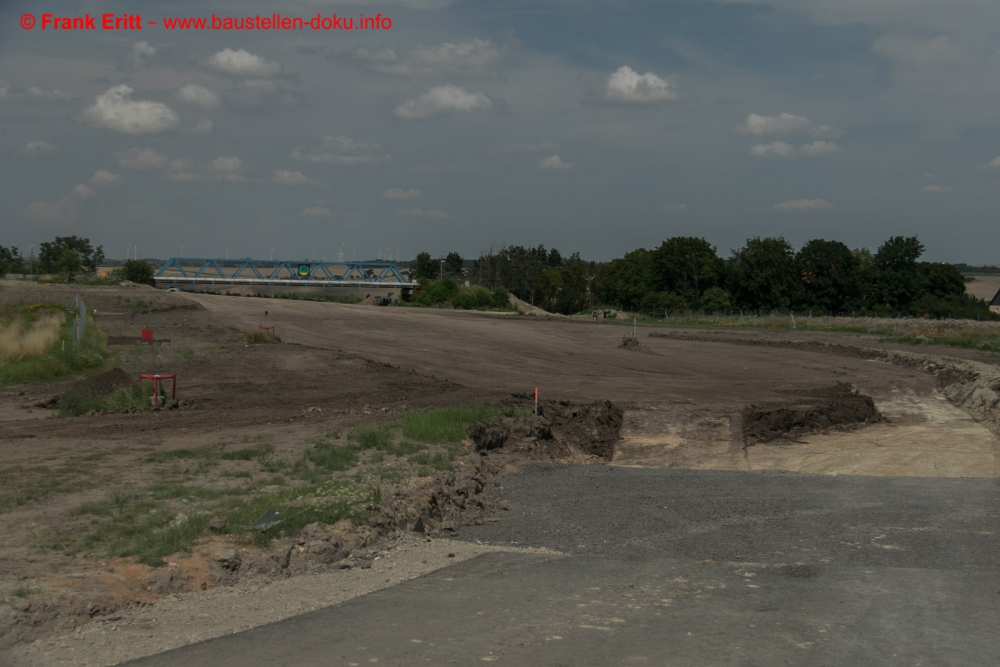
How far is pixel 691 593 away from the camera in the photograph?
26.1 ft

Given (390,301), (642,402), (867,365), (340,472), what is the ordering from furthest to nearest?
1. (390,301)
2. (867,365)
3. (642,402)
4. (340,472)

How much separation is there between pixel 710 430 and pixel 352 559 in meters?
13.3

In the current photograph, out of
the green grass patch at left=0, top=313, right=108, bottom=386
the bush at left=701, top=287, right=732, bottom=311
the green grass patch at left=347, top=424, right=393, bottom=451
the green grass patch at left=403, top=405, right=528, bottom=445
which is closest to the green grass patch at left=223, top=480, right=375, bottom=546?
the green grass patch at left=347, top=424, right=393, bottom=451

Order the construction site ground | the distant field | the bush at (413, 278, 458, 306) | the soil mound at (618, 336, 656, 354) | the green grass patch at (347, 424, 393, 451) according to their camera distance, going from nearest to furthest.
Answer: the construction site ground → the green grass patch at (347, 424, 393, 451) → the soil mound at (618, 336, 656, 354) → the bush at (413, 278, 458, 306) → the distant field

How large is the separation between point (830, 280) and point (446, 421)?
272 feet

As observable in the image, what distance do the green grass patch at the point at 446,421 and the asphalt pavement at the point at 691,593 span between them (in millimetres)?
4164

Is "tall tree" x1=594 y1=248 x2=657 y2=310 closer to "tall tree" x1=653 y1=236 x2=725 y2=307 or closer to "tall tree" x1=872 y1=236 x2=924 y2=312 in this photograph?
"tall tree" x1=653 y1=236 x2=725 y2=307

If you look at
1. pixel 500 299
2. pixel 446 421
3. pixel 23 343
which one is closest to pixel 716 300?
pixel 500 299

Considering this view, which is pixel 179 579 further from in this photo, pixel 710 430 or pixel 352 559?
pixel 710 430

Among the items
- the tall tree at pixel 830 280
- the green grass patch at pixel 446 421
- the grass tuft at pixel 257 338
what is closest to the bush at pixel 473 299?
the tall tree at pixel 830 280

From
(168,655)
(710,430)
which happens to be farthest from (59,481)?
(710,430)

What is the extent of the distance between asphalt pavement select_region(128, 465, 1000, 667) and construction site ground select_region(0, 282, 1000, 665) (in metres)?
0.04

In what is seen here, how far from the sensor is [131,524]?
31.0 ft

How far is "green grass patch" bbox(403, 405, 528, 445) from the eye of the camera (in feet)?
52.5
